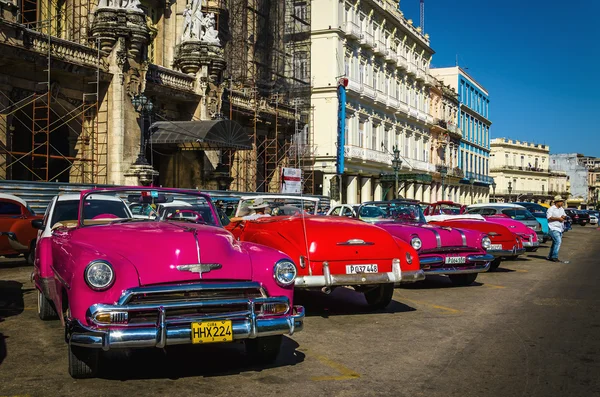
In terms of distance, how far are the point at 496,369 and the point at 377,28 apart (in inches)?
1807

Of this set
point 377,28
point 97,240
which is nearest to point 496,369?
point 97,240

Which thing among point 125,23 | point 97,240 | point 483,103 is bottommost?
point 97,240

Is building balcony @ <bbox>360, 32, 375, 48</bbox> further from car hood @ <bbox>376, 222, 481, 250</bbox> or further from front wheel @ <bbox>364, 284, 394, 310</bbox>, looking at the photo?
front wheel @ <bbox>364, 284, 394, 310</bbox>

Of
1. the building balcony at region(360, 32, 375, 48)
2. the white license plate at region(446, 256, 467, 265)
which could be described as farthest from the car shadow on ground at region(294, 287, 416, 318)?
the building balcony at region(360, 32, 375, 48)

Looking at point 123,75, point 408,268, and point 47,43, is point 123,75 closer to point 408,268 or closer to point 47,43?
point 47,43

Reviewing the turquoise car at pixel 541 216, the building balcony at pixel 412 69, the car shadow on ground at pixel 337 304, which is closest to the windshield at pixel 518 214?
the turquoise car at pixel 541 216

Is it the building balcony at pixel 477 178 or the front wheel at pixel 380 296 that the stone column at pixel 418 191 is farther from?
the front wheel at pixel 380 296

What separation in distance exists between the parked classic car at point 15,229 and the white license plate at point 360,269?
8.52m

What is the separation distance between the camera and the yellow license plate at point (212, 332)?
481cm

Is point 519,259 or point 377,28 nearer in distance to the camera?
point 519,259

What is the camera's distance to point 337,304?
918 cm

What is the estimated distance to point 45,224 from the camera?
787 cm

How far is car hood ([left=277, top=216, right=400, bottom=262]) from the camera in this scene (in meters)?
7.66

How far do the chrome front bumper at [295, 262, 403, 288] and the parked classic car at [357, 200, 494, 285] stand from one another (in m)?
2.54
